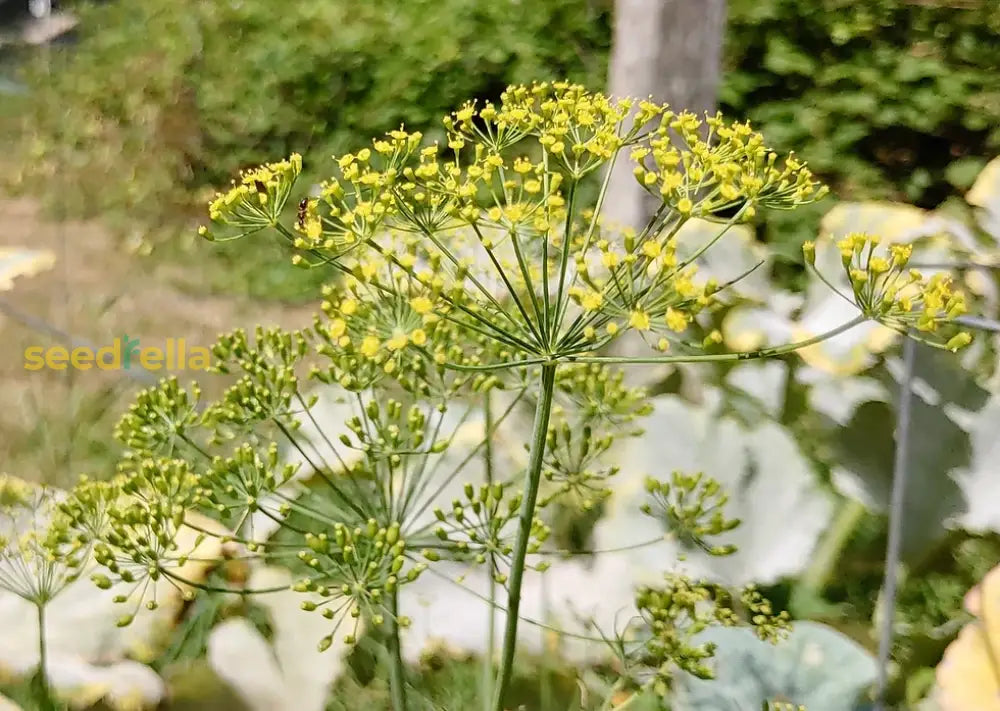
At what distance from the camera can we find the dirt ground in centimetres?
99

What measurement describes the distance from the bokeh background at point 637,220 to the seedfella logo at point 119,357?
2 centimetres

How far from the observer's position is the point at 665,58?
893 millimetres

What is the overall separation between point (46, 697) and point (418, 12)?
1.29 meters

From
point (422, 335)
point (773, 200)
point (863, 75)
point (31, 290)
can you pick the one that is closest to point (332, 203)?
point (422, 335)

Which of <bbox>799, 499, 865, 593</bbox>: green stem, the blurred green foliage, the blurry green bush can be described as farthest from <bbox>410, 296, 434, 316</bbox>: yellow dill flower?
the blurred green foliage

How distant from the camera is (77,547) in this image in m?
0.44

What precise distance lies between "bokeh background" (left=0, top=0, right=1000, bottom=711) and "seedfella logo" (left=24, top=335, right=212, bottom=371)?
0.02 metres

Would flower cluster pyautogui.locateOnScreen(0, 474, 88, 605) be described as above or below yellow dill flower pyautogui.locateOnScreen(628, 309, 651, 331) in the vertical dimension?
below

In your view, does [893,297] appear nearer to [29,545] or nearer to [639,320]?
[639,320]

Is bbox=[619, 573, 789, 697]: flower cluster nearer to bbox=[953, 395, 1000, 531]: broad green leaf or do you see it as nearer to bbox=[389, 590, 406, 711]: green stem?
bbox=[389, 590, 406, 711]: green stem

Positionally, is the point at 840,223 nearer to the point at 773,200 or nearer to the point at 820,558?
the point at 820,558

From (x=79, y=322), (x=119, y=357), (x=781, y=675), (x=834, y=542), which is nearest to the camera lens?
(x=781, y=675)

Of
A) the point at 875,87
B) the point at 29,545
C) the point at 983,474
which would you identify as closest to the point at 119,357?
the point at 29,545

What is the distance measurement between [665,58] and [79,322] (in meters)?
0.89
